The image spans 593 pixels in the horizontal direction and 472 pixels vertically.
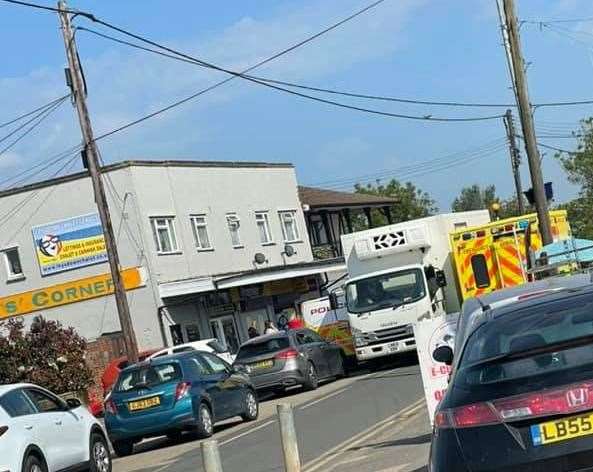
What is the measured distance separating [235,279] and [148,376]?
19.6m

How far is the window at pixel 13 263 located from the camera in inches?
1563

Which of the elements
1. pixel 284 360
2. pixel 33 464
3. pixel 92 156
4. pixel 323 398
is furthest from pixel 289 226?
pixel 33 464

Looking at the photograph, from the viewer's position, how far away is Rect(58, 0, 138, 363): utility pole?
25906mm

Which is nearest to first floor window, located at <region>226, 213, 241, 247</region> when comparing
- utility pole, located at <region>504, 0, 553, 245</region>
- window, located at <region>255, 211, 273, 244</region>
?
window, located at <region>255, 211, 273, 244</region>

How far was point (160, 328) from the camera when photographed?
3688 centimetres

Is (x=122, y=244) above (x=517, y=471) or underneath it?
above

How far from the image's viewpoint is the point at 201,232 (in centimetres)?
4056

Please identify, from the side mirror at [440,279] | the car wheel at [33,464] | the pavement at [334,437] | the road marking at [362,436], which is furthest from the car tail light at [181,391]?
the side mirror at [440,279]

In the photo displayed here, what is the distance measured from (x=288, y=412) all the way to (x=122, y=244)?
27042 mm

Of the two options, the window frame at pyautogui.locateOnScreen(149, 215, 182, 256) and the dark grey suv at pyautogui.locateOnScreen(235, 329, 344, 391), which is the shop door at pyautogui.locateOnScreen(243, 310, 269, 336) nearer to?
the window frame at pyautogui.locateOnScreen(149, 215, 182, 256)

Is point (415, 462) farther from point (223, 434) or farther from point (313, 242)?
point (313, 242)

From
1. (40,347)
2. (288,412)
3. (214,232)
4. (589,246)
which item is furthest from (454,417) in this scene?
(214,232)

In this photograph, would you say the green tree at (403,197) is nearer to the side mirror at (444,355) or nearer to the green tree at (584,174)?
the green tree at (584,174)

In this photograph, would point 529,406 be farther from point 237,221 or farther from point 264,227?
point 264,227
